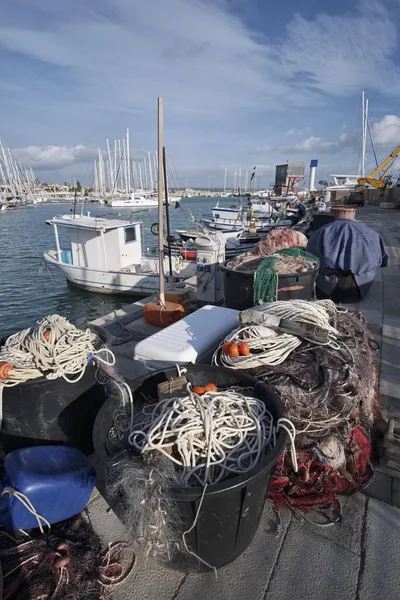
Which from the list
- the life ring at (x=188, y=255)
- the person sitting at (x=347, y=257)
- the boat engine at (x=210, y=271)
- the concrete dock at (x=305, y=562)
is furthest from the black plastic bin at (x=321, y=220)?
the concrete dock at (x=305, y=562)

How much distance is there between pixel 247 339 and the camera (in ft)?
8.41

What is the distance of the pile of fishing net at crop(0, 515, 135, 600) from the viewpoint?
161 centimetres

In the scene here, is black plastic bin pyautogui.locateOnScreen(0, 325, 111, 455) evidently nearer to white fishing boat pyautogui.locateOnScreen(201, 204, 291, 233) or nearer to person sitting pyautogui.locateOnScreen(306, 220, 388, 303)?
person sitting pyautogui.locateOnScreen(306, 220, 388, 303)

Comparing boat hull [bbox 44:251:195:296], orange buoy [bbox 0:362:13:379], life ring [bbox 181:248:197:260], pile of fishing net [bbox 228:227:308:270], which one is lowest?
boat hull [bbox 44:251:195:296]

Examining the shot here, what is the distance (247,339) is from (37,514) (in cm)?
177

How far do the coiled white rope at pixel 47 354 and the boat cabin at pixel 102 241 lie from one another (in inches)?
404

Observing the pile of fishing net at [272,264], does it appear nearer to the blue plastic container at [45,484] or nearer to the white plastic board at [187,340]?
the white plastic board at [187,340]

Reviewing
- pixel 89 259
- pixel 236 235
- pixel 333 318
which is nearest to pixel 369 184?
pixel 236 235

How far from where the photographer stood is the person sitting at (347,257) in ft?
17.1

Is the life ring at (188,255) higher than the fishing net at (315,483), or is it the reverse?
the fishing net at (315,483)

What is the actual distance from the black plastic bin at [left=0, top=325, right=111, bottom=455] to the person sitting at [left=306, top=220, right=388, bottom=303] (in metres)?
4.36

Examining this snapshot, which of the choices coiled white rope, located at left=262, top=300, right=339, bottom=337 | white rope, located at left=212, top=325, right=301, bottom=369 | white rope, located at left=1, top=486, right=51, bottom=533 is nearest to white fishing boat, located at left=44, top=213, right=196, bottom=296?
coiled white rope, located at left=262, top=300, right=339, bottom=337

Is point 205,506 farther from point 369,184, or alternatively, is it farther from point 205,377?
point 369,184

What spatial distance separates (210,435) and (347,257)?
4.56 metres
